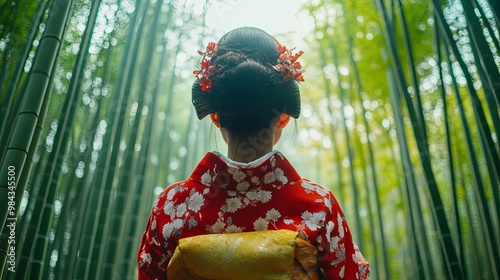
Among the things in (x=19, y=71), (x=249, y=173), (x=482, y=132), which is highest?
(x=19, y=71)

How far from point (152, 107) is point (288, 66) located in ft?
6.99

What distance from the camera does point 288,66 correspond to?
3.96ft

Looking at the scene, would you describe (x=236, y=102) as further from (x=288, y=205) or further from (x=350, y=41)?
(x=350, y=41)

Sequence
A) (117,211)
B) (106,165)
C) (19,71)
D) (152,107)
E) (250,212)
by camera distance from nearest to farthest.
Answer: (250,212) → (19,71) → (106,165) → (117,211) → (152,107)

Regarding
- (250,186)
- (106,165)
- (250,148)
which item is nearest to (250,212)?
(250,186)

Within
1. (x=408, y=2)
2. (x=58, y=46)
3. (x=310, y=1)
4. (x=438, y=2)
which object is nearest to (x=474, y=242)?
(x=408, y=2)

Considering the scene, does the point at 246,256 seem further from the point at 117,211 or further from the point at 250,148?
the point at 117,211

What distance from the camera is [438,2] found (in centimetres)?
174

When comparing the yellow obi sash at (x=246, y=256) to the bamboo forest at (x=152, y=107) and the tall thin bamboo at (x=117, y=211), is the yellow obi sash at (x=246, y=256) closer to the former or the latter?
the bamboo forest at (x=152, y=107)

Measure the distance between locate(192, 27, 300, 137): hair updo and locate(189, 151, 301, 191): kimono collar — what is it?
85mm

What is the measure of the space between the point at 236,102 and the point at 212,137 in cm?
29

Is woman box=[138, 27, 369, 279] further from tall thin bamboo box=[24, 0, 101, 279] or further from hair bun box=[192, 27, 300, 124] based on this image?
tall thin bamboo box=[24, 0, 101, 279]

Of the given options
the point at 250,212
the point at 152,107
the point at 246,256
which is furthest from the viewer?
the point at 152,107

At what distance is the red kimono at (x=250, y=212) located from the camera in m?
1.08
